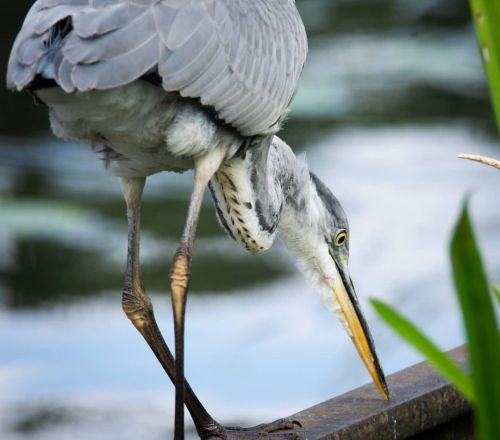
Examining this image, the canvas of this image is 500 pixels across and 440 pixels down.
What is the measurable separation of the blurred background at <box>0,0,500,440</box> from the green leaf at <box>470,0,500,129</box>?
3336 millimetres

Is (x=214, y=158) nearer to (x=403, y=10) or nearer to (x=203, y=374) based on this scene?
(x=203, y=374)

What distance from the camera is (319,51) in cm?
1011

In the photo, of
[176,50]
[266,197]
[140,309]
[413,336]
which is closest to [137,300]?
[140,309]

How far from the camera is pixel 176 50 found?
9.04ft

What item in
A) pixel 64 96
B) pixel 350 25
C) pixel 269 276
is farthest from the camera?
pixel 350 25

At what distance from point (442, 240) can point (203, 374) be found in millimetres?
1820

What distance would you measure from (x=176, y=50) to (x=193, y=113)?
24 cm

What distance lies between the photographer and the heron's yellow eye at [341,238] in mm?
3799

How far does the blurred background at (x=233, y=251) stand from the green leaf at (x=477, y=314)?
3.41 metres

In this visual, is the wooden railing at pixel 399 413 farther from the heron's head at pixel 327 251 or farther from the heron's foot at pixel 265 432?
the heron's head at pixel 327 251

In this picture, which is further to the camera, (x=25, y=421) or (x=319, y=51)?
(x=319, y=51)

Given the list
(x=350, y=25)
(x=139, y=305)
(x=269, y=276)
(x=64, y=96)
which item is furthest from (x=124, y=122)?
(x=350, y=25)

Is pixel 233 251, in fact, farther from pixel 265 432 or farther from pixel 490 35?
pixel 490 35

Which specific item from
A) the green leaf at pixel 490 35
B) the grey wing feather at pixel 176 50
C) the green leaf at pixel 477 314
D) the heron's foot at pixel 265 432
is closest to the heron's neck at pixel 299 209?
the grey wing feather at pixel 176 50
